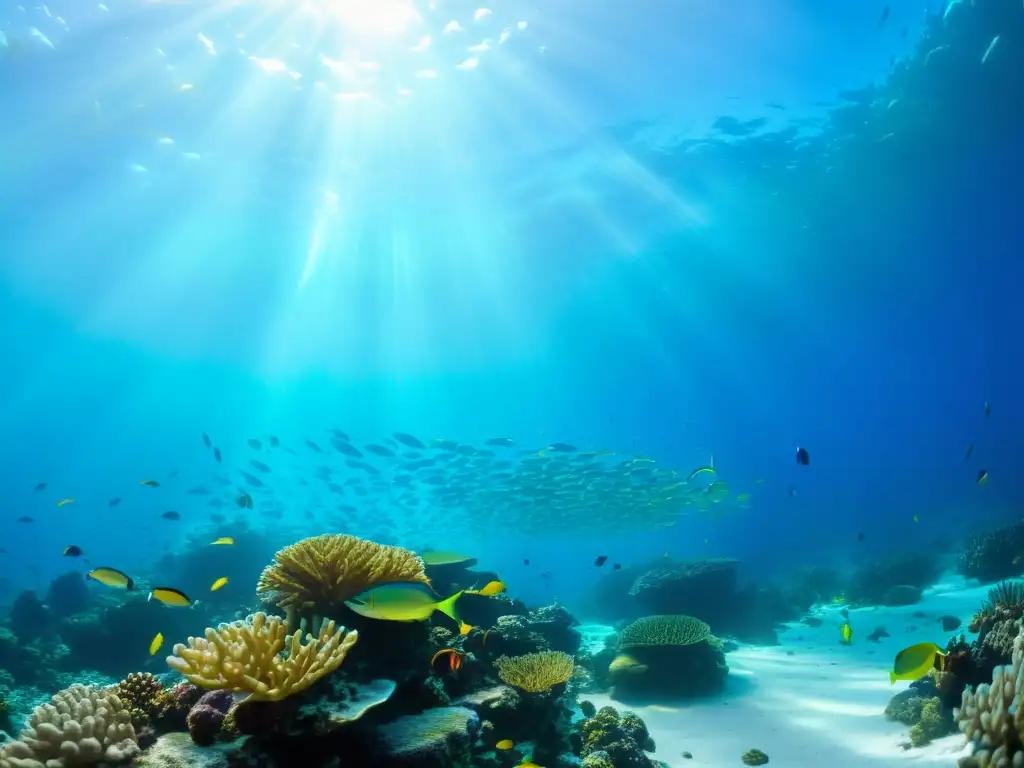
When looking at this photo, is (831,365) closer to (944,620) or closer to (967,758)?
(944,620)

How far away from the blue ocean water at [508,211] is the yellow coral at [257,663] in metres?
19.1

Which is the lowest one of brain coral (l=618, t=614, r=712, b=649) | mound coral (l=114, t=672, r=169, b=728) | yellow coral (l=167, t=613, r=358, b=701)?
mound coral (l=114, t=672, r=169, b=728)

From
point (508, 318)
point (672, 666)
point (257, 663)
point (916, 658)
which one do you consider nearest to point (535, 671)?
point (257, 663)

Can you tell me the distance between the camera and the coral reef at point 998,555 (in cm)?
1444

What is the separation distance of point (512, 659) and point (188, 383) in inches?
2773

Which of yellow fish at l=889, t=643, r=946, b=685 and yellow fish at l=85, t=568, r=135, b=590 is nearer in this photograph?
yellow fish at l=889, t=643, r=946, b=685

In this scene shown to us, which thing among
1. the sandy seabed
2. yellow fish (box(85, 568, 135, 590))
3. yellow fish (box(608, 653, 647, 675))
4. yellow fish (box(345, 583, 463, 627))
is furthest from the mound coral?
yellow fish (box(608, 653, 647, 675))

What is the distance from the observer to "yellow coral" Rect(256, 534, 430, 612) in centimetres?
455

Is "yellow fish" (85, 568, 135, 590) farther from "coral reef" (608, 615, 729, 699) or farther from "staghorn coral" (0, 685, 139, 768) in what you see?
"coral reef" (608, 615, 729, 699)

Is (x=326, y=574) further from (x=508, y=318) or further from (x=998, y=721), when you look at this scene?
(x=508, y=318)

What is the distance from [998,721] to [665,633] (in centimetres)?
701

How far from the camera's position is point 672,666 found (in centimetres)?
984

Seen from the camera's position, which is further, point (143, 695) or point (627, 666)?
point (627, 666)

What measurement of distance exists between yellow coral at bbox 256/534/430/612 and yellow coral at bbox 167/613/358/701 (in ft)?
3.04
